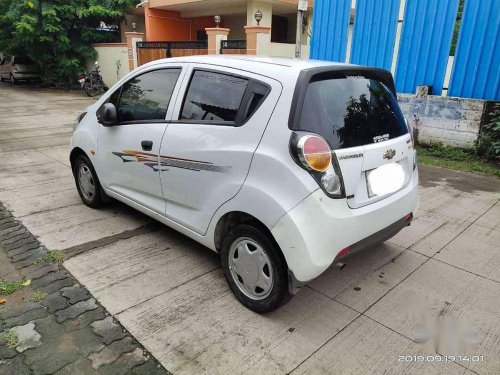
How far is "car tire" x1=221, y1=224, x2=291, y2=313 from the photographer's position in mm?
2488

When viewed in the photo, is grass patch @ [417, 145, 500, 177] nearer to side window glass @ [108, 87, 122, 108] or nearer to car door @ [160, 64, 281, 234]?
car door @ [160, 64, 281, 234]

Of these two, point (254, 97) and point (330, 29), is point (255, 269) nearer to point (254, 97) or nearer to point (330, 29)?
point (254, 97)

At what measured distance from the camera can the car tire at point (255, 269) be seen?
8.16 ft

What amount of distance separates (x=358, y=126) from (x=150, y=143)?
1.70 m

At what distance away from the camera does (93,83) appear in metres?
16.3

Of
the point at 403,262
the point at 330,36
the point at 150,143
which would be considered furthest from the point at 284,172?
the point at 330,36

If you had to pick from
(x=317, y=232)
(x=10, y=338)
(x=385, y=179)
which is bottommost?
(x=10, y=338)

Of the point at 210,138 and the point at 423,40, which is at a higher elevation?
the point at 423,40

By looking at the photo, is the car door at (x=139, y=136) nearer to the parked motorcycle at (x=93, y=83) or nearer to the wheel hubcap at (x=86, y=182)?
the wheel hubcap at (x=86, y=182)

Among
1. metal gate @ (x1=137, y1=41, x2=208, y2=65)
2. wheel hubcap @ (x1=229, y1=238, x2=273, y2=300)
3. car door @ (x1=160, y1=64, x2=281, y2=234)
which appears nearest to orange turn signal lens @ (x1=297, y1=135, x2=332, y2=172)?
car door @ (x1=160, y1=64, x2=281, y2=234)

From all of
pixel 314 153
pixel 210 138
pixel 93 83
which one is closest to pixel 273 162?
pixel 314 153

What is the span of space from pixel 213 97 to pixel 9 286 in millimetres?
2104

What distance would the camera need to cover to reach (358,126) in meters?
2.59

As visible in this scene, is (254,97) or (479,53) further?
(479,53)
